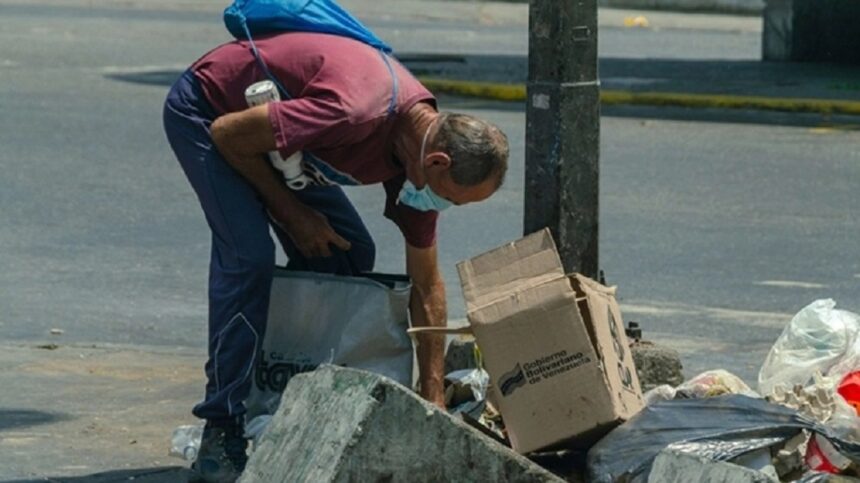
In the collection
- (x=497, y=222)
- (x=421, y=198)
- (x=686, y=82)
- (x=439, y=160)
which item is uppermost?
(x=439, y=160)

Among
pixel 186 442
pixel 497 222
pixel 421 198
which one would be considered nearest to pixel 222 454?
pixel 186 442

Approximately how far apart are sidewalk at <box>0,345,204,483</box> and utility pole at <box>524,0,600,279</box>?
→ 1.25 meters

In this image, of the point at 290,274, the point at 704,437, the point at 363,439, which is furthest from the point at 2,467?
the point at 704,437

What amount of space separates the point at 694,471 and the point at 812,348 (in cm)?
135

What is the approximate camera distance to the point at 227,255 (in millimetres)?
4773

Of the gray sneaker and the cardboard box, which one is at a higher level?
the cardboard box

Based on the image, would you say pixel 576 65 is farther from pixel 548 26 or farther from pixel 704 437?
pixel 704 437

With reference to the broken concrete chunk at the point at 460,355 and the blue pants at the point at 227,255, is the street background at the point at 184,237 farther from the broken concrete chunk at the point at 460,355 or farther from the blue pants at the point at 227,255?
the broken concrete chunk at the point at 460,355

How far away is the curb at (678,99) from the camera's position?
14180mm

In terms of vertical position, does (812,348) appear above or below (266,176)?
below

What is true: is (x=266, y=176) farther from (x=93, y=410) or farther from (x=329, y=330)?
(x=93, y=410)

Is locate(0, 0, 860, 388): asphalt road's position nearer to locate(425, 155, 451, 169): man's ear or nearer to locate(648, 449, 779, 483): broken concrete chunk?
locate(425, 155, 451, 169): man's ear

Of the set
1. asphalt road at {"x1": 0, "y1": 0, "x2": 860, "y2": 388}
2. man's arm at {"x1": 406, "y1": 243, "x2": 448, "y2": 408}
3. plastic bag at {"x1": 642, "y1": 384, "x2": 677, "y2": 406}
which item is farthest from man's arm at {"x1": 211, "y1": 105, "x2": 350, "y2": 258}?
asphalt road at {"x1": 0, "y1": 0, "x2": 860, "y2": 388}

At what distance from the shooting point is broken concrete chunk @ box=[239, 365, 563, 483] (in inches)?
163
